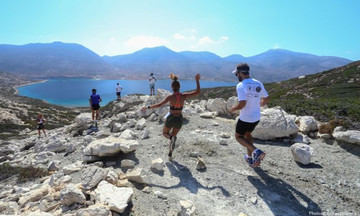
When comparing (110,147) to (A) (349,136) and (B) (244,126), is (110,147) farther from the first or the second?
(A) (349,136)

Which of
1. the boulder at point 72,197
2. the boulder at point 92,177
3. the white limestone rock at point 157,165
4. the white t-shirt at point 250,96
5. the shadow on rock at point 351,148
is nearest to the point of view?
the boulder at point 72,197

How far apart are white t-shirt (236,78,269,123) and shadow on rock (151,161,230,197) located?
1.90 m

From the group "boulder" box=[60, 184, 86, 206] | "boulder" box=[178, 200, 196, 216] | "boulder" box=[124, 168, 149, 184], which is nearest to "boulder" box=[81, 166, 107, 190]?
"boulder" box=[60, 184, 86, 206]

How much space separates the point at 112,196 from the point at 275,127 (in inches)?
245

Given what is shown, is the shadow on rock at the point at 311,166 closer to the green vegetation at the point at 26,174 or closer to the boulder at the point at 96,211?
the boulder at the point at 96,211

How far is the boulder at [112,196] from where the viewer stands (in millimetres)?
3641

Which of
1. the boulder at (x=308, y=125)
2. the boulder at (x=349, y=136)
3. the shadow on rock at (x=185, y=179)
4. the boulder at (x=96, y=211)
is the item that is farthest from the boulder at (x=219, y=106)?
the boulder at (x=96, y=211)

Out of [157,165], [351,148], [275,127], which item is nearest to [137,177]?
[157,165]

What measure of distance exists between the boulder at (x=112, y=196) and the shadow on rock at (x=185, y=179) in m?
1.14

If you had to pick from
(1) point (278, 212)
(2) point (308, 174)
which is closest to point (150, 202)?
(1) point (278, 212)

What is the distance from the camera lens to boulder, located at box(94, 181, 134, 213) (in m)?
3.64

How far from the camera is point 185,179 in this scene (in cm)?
525

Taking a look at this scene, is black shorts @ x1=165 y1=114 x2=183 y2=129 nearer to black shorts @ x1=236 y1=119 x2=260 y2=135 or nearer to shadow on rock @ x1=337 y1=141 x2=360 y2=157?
black shorts @ x1=236 y1=119 x2=260 y2=135

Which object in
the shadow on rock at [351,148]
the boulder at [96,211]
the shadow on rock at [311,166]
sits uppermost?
the shadow on rock at [351,148]
